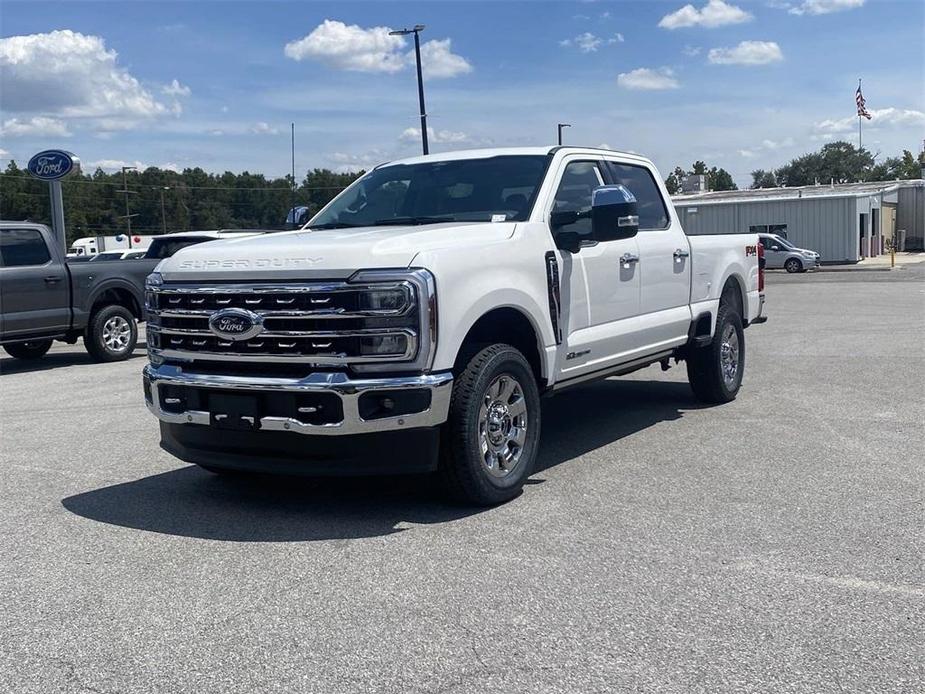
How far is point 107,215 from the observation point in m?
102

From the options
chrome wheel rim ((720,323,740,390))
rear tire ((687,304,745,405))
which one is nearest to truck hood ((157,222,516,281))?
rear tire ((687,304,745,405))

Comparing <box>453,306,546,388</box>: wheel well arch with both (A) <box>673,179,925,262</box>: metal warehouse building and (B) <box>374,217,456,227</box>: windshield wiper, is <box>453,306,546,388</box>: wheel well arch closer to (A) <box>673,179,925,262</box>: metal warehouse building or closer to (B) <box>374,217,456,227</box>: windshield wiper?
(B) <box>374,217,456,227</box>: windshield wiper

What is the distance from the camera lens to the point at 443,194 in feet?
22.5

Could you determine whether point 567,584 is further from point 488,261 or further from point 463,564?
point 488,261

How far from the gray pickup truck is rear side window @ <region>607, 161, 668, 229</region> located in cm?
836

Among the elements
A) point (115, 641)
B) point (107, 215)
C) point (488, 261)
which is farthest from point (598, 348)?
point (107, 215)

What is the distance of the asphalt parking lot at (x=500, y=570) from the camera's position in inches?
143

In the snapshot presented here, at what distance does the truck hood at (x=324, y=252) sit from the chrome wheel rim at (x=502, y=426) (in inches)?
32.6

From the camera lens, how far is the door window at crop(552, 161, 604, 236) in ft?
21.7

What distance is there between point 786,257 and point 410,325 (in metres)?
38.3

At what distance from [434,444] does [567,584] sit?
118 cm

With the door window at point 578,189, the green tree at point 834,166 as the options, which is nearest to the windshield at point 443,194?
the door window at point 578,189

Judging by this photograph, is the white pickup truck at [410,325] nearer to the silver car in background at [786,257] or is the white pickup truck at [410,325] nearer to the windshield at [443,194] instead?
the windshield at [443,194]

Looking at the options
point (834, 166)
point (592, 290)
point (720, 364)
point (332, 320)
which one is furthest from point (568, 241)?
point (834, 166)
